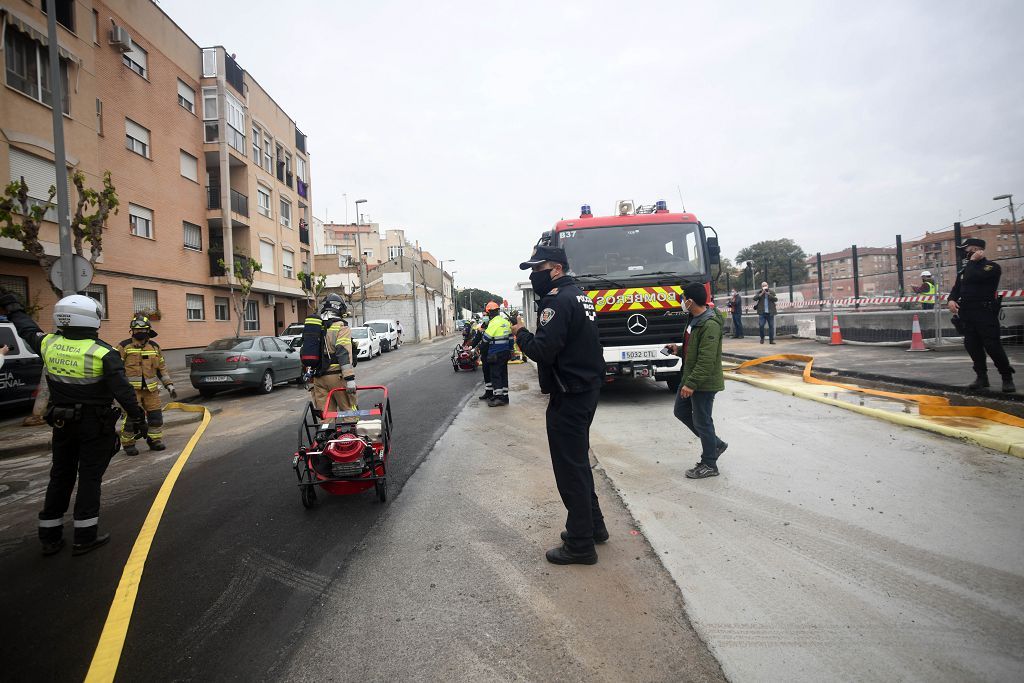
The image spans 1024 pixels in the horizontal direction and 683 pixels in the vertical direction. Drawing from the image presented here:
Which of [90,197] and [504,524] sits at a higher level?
[90,197]

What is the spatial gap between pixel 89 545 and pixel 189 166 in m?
23.4

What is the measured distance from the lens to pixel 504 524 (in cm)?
402

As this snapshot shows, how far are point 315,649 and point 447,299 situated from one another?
7754 cm

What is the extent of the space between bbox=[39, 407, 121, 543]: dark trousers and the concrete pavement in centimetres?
398

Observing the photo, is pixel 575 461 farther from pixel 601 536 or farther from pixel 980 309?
pixel 980 309

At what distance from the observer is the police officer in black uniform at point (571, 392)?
3.36 meters

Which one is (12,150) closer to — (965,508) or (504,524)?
(504,524)

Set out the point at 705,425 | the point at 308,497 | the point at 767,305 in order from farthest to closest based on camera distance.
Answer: the point at 767,305, the point at 705,425, the point at 308,497

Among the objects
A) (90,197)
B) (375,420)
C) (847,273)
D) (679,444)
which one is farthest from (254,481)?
(847,273)

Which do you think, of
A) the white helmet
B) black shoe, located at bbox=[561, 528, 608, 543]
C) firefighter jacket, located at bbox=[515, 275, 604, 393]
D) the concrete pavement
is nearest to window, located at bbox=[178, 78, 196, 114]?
the white helmet

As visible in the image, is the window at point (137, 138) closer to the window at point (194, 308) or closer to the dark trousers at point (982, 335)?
the window at point (194, 308)

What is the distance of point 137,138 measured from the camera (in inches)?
763

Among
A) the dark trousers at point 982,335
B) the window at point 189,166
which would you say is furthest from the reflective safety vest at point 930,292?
the window at point 189,166

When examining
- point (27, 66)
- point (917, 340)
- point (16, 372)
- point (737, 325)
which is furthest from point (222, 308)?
point (917, 340)
